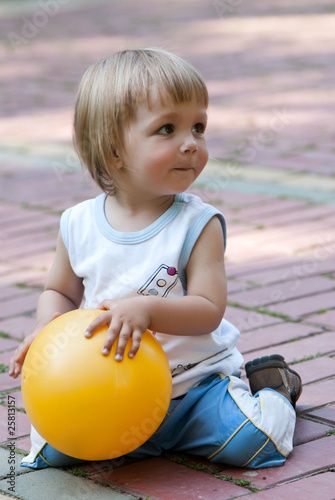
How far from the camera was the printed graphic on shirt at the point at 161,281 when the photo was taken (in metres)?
2.45

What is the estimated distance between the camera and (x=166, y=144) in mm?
2395

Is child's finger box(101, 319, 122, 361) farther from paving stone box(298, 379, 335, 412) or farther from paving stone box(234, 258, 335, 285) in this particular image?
paving stone box(234, 258, 335, 285)

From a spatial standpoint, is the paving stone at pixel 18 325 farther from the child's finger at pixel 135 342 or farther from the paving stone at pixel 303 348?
the child's finger at pixel 135 342

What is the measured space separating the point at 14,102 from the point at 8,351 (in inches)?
249

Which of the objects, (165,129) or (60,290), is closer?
(165,129)

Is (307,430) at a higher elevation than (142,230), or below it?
below

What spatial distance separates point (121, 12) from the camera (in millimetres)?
17109

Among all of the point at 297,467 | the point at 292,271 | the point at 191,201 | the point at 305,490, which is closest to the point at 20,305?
the point at 292,271

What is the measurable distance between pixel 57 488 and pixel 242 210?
299 cm

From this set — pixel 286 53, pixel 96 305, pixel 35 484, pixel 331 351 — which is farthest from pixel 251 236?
pixel 286 53

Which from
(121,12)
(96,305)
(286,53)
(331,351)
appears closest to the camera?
(96,305)

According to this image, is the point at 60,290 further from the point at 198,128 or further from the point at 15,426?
the point at 198,128

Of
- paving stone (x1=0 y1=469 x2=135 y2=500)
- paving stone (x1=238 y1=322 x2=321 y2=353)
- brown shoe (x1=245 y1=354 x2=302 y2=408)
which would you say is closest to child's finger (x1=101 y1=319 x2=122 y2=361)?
paving stone (x1=0 y1=469 x2=135 y2=500)

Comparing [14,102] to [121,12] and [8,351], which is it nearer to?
[8,351]
